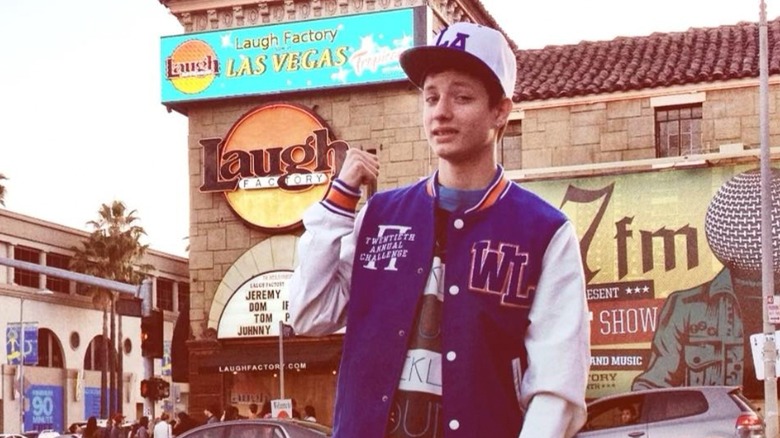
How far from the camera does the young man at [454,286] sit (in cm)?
367

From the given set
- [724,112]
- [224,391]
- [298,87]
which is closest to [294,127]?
[298,87]

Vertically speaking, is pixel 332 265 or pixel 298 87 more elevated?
pixel 298 87

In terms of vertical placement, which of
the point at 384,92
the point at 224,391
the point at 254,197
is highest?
the point at 384,92

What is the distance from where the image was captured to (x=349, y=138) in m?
36.8

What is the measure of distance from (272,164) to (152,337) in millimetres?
11476

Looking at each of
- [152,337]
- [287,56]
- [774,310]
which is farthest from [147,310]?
[774,310]

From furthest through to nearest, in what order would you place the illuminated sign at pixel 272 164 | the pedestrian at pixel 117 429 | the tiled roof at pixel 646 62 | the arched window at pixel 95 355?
the arched window at pixel 95 355
the illuminated sign at pixel 272 164
the tiled roof at pixel 646 62
the pedestrian at pixel 117 429

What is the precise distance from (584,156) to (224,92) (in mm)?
10200

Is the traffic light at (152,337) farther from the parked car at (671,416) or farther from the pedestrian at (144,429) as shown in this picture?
the parked car at (671,416)

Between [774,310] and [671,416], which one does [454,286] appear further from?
[774,310]

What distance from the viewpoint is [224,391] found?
123ft

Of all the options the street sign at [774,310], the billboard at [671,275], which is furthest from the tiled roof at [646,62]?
the street sign at [774,310]

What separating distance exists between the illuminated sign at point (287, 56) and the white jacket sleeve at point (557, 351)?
Answer: 31996mm

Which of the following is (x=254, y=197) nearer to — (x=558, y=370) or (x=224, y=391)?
(x=224, y=391)
